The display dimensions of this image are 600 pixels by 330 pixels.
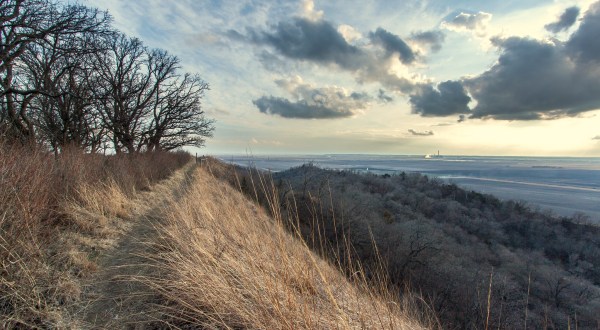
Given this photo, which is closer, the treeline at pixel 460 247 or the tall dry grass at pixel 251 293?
the tall dry grass at pixel 251 293

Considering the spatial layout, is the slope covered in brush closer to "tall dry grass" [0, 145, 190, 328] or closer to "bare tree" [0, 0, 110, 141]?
"tall dry grass" [0, 145, 190, 328]

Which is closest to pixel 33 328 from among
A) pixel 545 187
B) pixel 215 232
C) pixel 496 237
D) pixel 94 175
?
pixel 215 232

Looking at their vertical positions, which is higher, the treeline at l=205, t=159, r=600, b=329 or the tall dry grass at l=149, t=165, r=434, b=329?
the tall dry grass at l=149, t=165, r=434, b=329

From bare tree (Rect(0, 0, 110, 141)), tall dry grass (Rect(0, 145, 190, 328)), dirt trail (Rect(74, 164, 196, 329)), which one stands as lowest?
dirt trail (Rect(74, 164, 196, 329))

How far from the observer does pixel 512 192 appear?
60.1 m

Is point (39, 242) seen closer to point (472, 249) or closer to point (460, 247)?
point (460, 247)

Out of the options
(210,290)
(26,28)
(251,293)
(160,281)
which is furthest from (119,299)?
(26,28)

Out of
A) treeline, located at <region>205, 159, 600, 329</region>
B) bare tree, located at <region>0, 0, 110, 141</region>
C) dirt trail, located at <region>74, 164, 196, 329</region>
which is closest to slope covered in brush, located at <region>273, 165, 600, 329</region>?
treeline, located at <region>205, 159, 600, 329</region>

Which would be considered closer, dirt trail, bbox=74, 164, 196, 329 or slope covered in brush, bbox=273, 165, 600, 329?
dirt trail, bbox=74, 164, 196, 329

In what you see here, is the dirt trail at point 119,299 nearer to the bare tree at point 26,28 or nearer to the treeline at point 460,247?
the treeline at point 460,247

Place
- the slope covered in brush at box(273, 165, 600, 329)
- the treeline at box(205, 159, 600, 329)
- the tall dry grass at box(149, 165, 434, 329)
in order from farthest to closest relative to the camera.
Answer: the slope covered in brush at box(273, 165, 600, 329)
the treeline at box(205, 159, 600, 329)
the tall dry grass at box(149, 165, 434, 329)

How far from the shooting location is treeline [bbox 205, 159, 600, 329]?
11.7 meters

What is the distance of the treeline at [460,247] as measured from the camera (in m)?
11.7

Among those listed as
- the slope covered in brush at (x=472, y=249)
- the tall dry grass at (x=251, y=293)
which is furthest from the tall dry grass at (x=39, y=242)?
the slope covered in brush at (x=472, y=249)
